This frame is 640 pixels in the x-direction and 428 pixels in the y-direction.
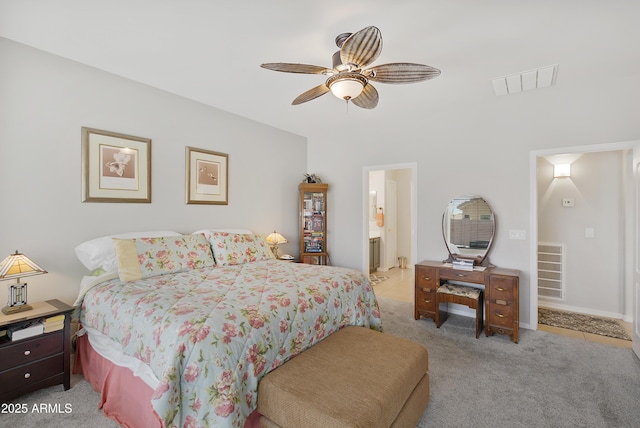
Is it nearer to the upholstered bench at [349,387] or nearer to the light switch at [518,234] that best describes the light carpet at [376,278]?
the light switch at [518,234]

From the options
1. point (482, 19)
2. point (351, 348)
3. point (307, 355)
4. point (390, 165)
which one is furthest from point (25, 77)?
point (390, 165)

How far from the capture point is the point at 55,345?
85.7 inches

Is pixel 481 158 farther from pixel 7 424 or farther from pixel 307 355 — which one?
pixel 7 424

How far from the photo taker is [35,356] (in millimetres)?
2088

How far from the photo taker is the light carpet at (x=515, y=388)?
1902 mm

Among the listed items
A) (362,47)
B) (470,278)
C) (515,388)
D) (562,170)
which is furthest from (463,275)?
(362,47)

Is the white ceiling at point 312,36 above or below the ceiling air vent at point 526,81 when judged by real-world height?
above

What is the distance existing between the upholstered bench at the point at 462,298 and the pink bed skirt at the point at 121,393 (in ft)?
8.07

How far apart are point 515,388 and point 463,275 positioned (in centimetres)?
128

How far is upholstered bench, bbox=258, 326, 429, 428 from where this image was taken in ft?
4.52

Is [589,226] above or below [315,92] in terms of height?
below

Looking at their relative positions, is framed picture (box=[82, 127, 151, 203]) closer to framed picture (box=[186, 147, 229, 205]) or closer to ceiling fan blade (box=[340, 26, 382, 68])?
framed picture (box=[186, 147, 229, 205])

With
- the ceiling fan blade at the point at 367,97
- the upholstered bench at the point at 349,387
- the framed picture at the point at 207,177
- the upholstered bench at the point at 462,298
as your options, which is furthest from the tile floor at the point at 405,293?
the ceiling fan blade at the point at 367,97

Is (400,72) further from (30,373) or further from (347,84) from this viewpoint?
(30,373)
